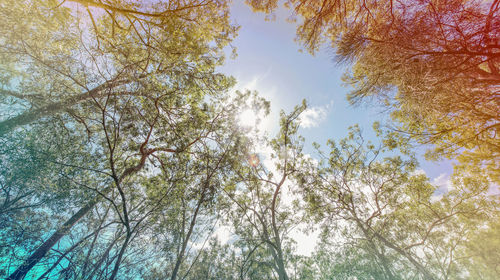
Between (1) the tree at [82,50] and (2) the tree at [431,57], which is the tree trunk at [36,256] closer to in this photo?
(1) the tree at [82,50]

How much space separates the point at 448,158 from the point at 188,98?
954cm

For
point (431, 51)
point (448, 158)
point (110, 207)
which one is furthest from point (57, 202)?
point (448, 158)

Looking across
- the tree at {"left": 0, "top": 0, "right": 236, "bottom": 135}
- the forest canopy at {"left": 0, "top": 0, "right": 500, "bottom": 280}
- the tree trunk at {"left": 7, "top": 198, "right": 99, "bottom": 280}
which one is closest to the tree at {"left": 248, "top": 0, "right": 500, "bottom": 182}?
the forest canopy at {"left": 0, "top": 0, "right": 500, "bottom": 280}

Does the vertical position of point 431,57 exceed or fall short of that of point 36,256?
it exceeds it

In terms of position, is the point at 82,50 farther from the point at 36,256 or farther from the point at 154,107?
the point at 36,256

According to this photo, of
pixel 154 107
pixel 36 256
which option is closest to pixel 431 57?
pixel 154 107

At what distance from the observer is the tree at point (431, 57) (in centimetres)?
361

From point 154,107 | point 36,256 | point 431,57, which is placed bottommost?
point 36,256

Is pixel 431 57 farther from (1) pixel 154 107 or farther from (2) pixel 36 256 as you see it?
(2) pixel 36 256

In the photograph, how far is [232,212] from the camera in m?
9.77

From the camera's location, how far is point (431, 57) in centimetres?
395

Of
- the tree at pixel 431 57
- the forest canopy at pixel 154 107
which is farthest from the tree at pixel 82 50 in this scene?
the tree at pixel 431 57

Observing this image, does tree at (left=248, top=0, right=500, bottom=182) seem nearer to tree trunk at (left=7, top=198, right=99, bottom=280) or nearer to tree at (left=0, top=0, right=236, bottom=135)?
tree at (left=0, top=0, right=236, bottom=135)

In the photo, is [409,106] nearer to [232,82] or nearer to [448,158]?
[448,158]
